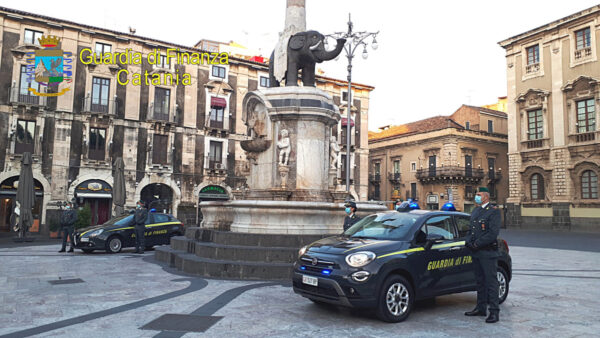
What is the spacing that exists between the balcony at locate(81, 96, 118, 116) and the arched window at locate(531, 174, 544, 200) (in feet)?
107

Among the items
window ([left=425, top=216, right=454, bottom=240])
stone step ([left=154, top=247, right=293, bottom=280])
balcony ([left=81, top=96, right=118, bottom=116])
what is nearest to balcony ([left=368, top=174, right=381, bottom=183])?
balcony ([left=81, top=96, right=118, bottom=116])

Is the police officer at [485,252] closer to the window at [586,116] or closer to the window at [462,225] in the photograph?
the window at [462,225]

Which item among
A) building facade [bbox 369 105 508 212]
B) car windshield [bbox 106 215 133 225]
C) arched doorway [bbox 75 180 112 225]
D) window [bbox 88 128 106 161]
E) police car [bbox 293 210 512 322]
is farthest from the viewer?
building facade [bbox 369 105 508 212]

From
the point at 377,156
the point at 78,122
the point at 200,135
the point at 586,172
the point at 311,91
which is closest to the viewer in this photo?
the point at 311,91

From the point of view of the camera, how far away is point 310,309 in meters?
6.50

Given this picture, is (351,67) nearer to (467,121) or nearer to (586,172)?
(586,172)

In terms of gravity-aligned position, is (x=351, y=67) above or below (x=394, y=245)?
above

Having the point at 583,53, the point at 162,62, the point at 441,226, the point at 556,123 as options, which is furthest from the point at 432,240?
the point at 583,53

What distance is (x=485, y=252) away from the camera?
246 inches

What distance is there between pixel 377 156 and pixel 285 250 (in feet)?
163

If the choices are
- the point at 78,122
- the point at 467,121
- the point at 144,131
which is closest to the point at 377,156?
the point at 467,121

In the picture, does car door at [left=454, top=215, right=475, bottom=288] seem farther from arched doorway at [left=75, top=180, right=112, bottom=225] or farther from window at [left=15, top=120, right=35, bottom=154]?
window at [left=15, top=120, right=35, bottom=154]

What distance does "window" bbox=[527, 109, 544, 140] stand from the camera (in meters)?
36.2

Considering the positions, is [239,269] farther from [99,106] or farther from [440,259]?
[99,106]
